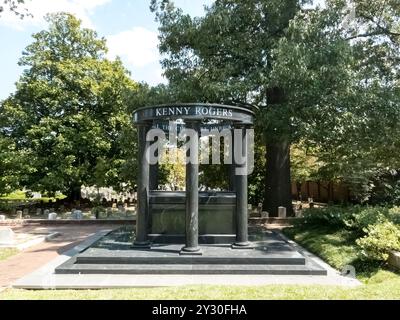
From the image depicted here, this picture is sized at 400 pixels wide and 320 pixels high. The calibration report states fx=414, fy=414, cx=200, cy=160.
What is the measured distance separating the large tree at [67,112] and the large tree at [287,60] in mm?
10305

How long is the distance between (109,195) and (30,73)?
14.5 m

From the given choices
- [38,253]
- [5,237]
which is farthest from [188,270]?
[5,237]

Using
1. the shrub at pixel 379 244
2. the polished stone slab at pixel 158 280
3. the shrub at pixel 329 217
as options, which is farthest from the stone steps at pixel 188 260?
the shrub at pixel 329 217

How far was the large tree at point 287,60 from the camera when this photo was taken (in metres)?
14.1

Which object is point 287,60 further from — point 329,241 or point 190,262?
point 190,262

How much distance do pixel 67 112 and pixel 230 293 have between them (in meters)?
24.4

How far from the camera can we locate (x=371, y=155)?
19438 millimetres

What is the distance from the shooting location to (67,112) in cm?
2831

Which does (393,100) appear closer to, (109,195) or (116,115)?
(116,115)

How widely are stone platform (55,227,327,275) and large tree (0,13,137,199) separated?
1594 centimetres

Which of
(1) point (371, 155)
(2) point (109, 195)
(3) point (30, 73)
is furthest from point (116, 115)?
(1) point (371, 155)

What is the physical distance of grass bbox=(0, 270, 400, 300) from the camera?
6328 millimetres

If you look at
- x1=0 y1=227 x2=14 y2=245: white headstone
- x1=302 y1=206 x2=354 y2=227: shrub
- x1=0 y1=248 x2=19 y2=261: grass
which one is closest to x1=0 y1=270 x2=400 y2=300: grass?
x1=0 y1=248 x2=19 y2=261: grass

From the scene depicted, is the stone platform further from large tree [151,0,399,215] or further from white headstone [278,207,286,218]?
white headstone [278,207,286,218]
